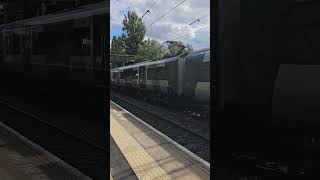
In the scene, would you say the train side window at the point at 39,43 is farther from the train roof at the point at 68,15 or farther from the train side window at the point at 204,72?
the train side window at the point at 204,72

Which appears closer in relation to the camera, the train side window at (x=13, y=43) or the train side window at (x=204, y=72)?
the train side window at (x=204, y=72)

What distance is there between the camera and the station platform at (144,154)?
1.82 m

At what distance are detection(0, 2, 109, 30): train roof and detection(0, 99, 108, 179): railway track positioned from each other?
34.4 inches

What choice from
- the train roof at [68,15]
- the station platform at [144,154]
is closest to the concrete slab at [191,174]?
the station platform at [144,154]

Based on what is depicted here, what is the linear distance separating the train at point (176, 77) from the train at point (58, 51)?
512 millimetres

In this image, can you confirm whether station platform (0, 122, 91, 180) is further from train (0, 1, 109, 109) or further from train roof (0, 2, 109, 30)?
train roof (0, 2, 109, 30)

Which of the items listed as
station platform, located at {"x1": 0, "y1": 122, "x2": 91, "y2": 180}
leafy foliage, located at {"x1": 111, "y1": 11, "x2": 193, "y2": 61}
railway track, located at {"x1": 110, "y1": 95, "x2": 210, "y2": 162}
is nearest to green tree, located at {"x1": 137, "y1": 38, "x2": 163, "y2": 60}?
leafy foliage, located at {"x1": 111, "y1": 11, "x2": 193, "y2": 61}

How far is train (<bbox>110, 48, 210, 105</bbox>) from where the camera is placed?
1.73 meters

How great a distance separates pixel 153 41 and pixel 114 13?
47 cm

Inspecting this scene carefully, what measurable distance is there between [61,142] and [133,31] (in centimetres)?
234

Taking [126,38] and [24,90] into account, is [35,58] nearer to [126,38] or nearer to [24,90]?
[24,90]

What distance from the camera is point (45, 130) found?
4809mm
